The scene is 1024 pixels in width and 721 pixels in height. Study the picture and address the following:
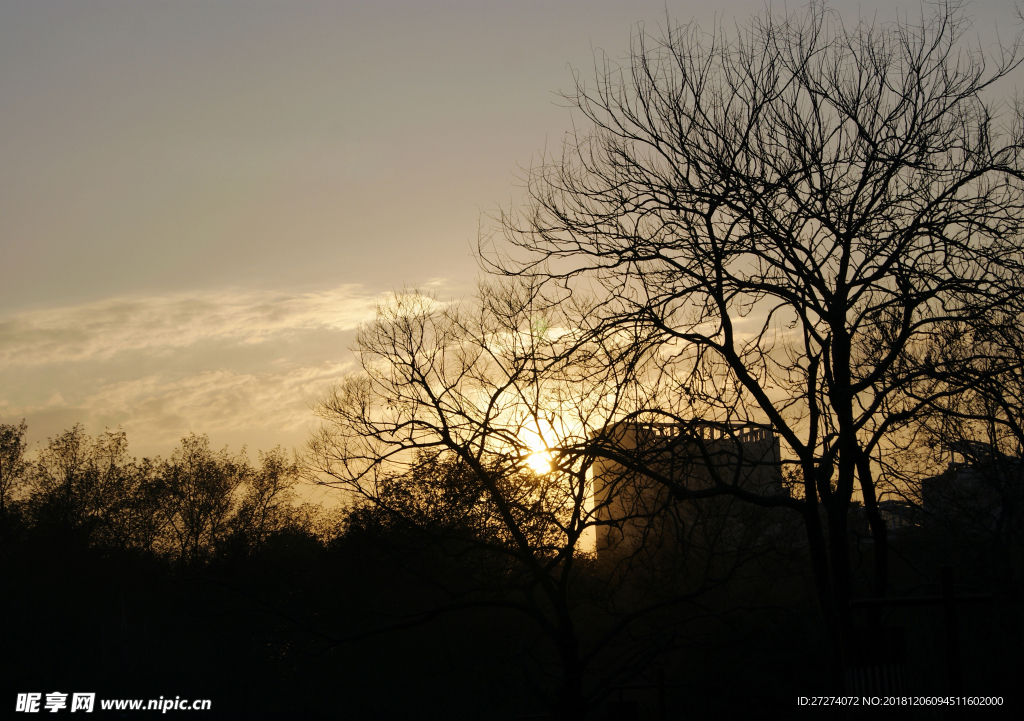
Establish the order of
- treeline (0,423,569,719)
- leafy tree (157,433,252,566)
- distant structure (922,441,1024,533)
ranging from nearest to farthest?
1. distant structure (922,441,1024,533)
2. treeline (0,423,569,719)
3. leafy tree (157,433,252,566)

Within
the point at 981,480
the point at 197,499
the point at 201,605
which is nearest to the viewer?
the point at 981,480

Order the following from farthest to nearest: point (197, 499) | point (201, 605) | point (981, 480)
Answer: point (197, 499)
point (201, 605)
point (981, 480)

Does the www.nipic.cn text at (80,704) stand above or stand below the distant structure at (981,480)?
below

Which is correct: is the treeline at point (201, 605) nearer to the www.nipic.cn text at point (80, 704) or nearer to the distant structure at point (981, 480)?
the www.nipic.cn text at point (80, 704)

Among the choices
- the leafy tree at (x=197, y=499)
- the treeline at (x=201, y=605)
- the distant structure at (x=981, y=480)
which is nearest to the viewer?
the distant structure at (x=981, y=480)

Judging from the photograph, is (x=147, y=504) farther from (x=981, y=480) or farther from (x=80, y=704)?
(x=981, y=480)

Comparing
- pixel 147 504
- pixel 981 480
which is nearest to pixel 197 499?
Answer: pixel 147 504

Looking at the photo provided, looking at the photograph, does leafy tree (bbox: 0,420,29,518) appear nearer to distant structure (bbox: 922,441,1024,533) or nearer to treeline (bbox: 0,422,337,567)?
treeline (bbox: 0,422,337,567)

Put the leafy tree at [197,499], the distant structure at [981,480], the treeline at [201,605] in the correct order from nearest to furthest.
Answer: the distant structure at [981,480]
the treeline at [201,605]
the leafy tree at [197,499]

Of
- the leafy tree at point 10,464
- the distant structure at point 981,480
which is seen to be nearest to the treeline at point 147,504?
the leafy tree at point 10,464

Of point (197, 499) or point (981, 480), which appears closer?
point (981, 480)

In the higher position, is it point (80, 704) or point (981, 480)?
point (981, 480)

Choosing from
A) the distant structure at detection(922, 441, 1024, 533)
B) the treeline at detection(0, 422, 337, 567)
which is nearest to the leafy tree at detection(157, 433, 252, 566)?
the treeline at detection(0, 422, 337, 567)

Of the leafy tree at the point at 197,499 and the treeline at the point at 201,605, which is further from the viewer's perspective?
the leafy tree at the point at 197,499
